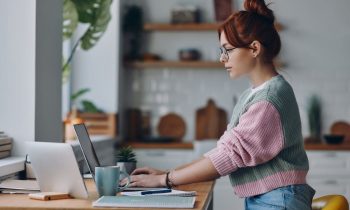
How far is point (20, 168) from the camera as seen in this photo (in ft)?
9.30

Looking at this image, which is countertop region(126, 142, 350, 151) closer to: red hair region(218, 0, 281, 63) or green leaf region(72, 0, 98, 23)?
green leaf region(72, 0, 98, 23)

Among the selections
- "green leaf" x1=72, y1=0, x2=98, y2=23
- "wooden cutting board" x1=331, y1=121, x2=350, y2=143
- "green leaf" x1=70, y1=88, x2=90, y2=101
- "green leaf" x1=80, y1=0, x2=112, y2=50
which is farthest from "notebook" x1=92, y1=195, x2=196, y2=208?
"wooden cutting board" x1=331, y1=121, x2=350, y2=143

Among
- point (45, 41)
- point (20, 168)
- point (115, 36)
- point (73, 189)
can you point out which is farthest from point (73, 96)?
point (73, 189)

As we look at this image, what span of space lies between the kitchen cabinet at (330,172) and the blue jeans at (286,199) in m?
3.31

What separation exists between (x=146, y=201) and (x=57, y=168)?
347mm

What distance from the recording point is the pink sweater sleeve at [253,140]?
89.0 inches

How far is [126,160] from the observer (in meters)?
2.87

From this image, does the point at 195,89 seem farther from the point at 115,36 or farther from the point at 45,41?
the point at 45,41

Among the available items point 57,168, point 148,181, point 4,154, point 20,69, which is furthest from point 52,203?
point 20,69

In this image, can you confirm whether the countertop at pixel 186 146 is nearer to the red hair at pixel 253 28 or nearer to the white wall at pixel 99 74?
the white wall at pixel 99 74

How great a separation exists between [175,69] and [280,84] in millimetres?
3934

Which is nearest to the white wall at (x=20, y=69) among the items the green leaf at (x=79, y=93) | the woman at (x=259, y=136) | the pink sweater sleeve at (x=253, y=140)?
the woman at (x=259, y=136)

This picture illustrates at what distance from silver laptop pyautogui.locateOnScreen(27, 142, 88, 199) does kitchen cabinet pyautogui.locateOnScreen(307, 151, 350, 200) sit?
3.57m

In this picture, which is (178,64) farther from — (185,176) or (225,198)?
(185,176)
